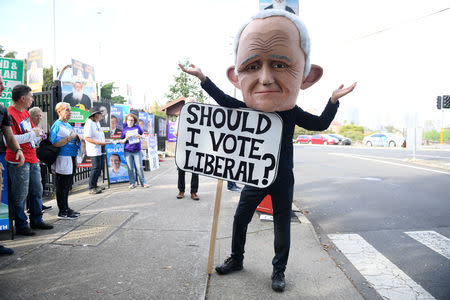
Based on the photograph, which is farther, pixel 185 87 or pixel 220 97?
pixel 185 87

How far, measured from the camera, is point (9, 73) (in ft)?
13.9

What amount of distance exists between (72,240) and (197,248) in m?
1.56

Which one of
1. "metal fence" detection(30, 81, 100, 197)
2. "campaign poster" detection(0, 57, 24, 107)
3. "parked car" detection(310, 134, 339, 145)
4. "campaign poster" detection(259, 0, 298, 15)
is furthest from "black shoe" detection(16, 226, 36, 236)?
"parked car" detection(310, 134, 339, 145)

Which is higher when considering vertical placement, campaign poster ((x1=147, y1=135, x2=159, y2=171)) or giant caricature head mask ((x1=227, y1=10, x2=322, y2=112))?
giant caricature head mask ((x1=227, y1=10, x2=322, y2=112))

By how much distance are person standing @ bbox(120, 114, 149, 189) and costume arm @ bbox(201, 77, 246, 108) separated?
442 cm

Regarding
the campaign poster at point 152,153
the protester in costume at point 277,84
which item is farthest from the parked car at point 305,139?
the protester in costume at point 277,84

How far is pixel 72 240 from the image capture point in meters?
3.54

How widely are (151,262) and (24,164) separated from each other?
210cm

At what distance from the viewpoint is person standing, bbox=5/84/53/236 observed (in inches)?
139

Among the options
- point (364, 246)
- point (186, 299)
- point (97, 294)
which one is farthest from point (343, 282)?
point (97, 294)

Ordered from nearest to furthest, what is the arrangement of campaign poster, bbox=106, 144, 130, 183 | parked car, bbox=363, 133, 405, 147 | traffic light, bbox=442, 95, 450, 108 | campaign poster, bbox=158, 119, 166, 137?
campaign poster, bbox=106, 144, 130, 183 → campaign poster, bbox=158, 119, 166, 137 → traffic light, bbox=442, 95, 450, 108 → parked car, bbox=363, 133, 405, 147

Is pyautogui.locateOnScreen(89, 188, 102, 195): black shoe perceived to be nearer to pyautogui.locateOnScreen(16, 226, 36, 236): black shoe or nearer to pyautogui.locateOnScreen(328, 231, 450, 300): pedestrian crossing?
pyautogui.locateOnScreen(16, 226, 36, 236): black shoe

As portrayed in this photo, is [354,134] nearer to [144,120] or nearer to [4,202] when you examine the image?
[144,120]

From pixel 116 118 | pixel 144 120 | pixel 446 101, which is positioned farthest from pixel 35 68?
pixel 446 101
